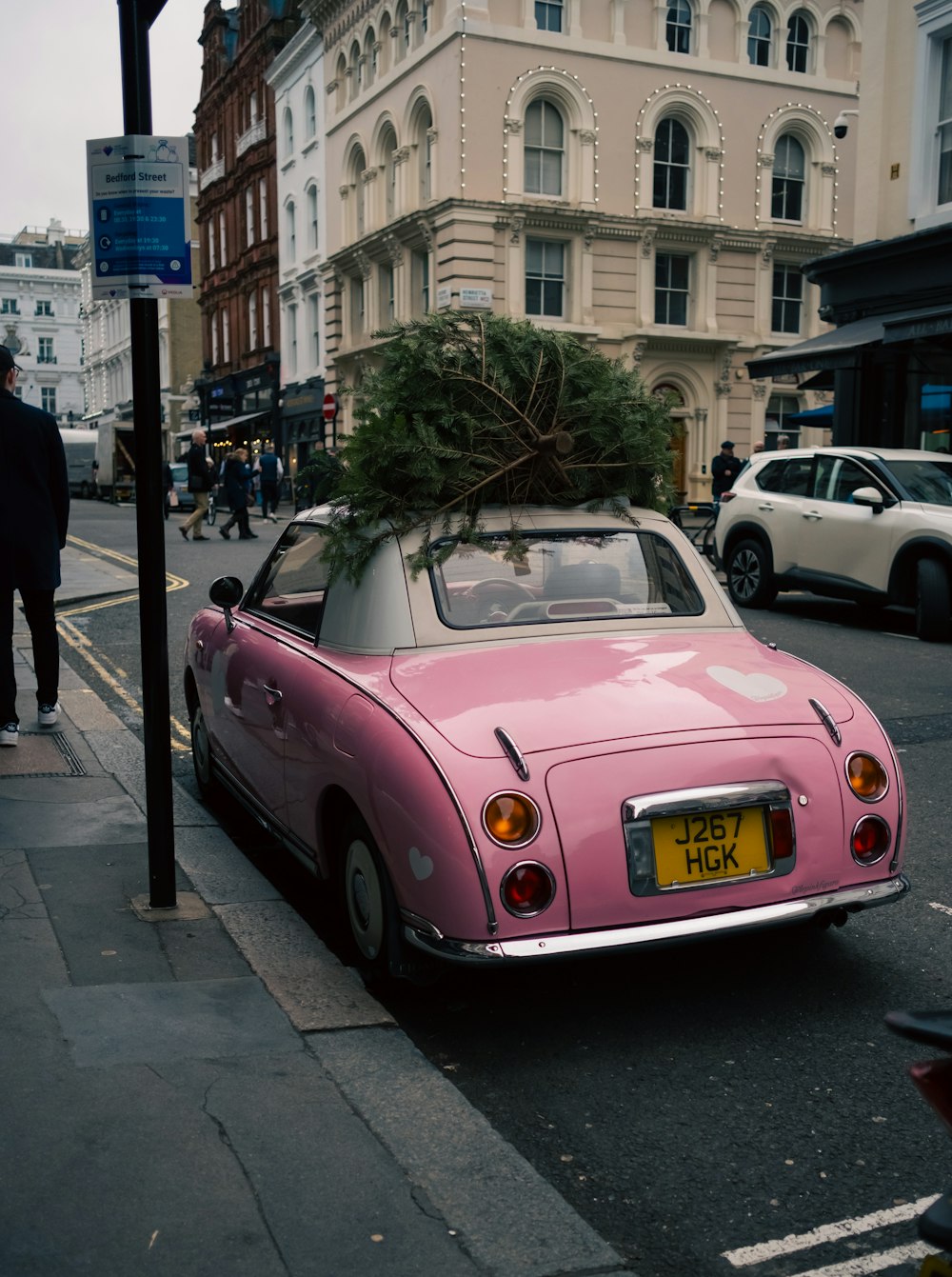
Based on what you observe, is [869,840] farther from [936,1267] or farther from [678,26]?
[678,26]

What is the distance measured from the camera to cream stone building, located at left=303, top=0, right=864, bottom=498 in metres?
32.1

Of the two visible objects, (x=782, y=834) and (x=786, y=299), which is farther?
(x=786, y=299)

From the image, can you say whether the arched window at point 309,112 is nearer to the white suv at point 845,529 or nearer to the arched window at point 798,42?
the arched window at point 798,42

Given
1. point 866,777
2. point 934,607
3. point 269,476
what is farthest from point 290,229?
point 866,777

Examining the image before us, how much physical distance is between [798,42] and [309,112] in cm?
1563

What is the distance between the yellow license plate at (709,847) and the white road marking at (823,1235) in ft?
3.10

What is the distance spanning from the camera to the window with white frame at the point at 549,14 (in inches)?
1275

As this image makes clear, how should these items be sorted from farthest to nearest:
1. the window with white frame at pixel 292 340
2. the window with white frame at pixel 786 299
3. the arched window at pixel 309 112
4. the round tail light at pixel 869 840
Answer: the window with white frame at pixel 292 340 < the arched window at pixel 309 112 < the window with white frame at pixel 786 299 < the round tail light at pixel 869 840

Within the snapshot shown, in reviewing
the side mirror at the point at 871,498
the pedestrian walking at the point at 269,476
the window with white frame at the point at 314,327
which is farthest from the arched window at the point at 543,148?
the side mirror at the point at 871,498

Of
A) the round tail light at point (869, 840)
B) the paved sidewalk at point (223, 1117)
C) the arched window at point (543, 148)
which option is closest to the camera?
the paved sidewalk at point (223, 1117)

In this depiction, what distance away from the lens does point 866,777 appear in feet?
12.3

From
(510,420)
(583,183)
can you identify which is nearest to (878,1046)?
(510,420)

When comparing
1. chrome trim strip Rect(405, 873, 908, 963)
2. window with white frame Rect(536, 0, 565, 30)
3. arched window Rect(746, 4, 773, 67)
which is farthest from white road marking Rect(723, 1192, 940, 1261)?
arched window Rect(746, 4, 773, 67)

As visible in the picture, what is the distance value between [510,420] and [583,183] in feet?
99.2
